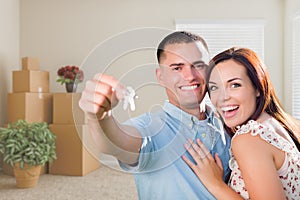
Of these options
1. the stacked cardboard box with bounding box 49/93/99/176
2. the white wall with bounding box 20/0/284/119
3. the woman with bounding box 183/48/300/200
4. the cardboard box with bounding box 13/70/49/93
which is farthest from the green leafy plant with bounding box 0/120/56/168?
the woman with bounding box 183/48/300/200

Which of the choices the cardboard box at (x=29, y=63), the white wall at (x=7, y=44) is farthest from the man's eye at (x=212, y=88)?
the white wall at (x=7, y=44)

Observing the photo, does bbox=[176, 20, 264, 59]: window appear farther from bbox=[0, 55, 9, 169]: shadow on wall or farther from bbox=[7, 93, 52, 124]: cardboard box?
bbox=[0, 55, 9, 169]: shadow on wall

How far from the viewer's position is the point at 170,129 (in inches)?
25.5

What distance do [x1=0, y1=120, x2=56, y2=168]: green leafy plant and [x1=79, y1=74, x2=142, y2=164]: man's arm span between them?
324cm

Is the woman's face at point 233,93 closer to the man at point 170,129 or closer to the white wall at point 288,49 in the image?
the man at point 170,129

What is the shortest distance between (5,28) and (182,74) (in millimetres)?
4652

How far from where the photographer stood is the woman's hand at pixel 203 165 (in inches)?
26.2

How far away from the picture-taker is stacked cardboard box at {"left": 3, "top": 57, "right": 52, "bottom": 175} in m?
4.37

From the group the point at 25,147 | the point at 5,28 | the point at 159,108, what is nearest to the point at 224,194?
the point at 159,108

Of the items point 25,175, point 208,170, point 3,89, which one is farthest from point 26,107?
point 208,170

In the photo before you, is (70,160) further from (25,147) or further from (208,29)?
(208,29)

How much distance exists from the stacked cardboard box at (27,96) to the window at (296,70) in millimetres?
2981

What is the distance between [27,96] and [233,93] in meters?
3.92

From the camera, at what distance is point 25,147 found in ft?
12.1
